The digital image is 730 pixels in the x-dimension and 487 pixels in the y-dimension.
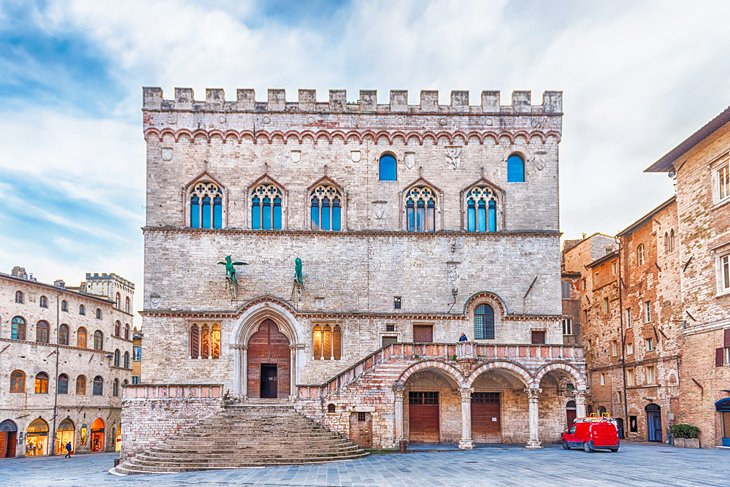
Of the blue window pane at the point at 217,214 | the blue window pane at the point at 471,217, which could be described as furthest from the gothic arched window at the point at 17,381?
the blue window pane at the point at 471,217

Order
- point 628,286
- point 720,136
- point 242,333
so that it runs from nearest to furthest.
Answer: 1. point 720,136
2. point 242,333
3. point 628,286

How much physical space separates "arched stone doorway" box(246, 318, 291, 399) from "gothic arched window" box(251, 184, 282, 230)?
473 centimetres

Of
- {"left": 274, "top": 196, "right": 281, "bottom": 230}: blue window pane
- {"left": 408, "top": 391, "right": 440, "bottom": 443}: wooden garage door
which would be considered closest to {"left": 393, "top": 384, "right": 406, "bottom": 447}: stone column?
{"left": 408, "top": 391, "right": 440, "bottom": 443}: wooden garage door

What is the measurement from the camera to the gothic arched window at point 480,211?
117ft

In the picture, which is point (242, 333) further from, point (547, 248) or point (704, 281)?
point (704, 281)

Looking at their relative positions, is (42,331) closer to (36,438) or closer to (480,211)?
(36,438)

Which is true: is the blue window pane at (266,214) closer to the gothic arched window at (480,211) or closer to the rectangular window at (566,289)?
the gothic arched window at (480,211)

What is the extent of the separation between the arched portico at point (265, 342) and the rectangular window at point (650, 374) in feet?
60.6

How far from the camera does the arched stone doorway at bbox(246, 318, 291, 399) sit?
112 feet

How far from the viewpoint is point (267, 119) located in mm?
35531

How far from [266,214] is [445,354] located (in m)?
11.3

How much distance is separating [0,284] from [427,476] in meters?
32.4

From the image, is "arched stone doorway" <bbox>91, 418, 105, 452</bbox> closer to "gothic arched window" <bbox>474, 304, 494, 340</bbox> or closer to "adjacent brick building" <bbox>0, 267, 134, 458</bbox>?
"adjacent brick building" <bbox>0, 267, 134, 458</bbox>

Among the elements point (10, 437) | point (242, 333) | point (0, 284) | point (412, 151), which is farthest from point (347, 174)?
point (10, 437)
